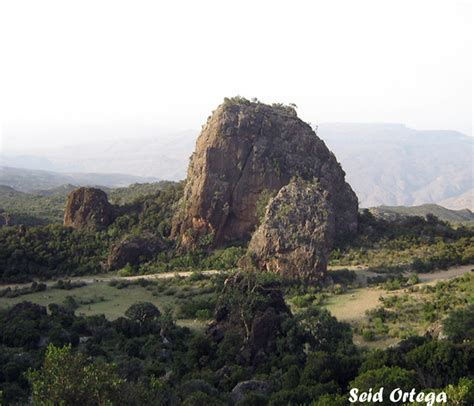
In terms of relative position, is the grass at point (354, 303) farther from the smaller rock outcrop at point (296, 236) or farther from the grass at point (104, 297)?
the grass at point (104, 297)

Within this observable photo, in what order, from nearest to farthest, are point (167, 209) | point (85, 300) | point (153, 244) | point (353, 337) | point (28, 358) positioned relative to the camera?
1. point (28, 358)
2. point (353, 337)
3. point (85, 300)
4. point (153, 244)
5. point (167, 209)

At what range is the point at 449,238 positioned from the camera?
44.8 meters

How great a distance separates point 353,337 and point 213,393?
33.6ft

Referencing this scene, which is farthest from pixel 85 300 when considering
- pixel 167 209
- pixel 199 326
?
pixel 167 209

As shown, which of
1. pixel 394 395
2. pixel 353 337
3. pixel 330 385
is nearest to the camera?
pixel 394 395

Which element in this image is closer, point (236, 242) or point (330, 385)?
point (330, 385)

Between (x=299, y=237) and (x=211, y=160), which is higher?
(x=211, y=160)

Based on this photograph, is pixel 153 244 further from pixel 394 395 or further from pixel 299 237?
pixel 394 395

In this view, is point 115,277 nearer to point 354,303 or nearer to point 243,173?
point 243,173

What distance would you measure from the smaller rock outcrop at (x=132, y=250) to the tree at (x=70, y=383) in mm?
30098

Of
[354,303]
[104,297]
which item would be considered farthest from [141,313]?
[354,303]

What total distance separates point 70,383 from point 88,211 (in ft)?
122

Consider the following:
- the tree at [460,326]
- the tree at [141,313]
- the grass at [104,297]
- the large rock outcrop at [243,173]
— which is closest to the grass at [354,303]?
the tree at [460,326]

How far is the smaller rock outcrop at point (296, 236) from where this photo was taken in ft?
112
